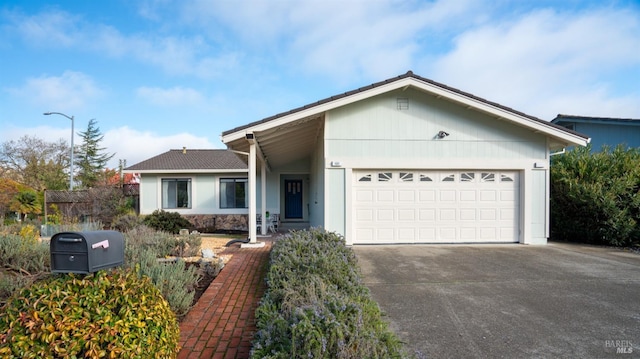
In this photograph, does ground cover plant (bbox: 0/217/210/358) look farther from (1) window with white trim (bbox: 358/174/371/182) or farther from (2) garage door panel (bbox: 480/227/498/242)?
(2) garage door panel (bbox: 480/227/498/242)

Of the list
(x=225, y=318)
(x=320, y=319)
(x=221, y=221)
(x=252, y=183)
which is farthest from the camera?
(x=221, y=221)

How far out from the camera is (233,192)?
51.3 ft

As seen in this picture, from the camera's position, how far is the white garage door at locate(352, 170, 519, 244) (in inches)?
361

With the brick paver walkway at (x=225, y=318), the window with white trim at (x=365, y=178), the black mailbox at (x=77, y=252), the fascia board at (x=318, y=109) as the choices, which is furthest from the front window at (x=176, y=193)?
the black mailbox at (x=77, y=252)

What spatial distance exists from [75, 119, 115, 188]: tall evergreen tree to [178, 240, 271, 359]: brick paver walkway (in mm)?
35941

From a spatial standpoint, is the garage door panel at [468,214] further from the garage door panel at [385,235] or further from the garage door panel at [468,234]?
the garage door panel at [385,235]

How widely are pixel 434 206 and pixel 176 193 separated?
37.9 feet

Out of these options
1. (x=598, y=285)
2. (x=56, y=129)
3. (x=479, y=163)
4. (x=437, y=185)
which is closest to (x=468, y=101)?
(x=479, y=163)

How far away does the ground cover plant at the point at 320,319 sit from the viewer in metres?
2.23

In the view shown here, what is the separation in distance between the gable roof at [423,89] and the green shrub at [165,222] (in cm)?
580

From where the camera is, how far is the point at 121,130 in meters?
37.6

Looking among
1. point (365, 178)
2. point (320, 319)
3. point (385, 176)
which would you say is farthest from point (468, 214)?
point (320, 319)

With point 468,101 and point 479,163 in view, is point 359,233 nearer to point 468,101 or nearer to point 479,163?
point 479,163

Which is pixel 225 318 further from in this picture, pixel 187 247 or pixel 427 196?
pixel 427 196
